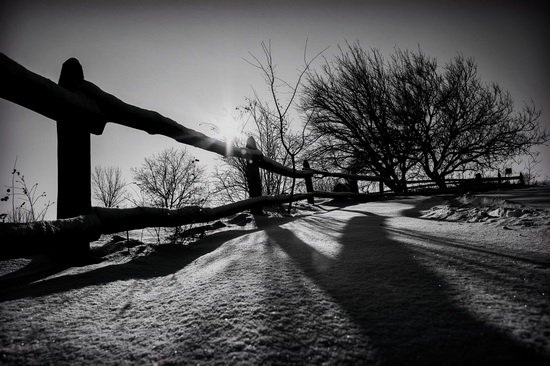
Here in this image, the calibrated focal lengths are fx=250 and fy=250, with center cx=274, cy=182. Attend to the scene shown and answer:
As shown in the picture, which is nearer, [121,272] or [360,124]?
[121,272]

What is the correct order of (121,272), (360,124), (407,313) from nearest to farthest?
(407,313) → (121,272) → (360,124)

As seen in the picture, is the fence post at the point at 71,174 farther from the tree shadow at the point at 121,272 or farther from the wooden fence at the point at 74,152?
the tree shadow at the point at 121,272

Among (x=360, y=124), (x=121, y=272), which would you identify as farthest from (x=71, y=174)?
(x=360, y=124)

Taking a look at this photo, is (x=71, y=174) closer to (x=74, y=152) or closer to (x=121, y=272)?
(x=74, y=152)

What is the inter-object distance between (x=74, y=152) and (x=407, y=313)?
186 centimetres

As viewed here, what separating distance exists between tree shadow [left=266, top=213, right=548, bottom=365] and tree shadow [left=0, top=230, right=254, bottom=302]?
79cm

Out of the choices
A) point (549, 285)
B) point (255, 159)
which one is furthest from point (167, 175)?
point (549, 285)

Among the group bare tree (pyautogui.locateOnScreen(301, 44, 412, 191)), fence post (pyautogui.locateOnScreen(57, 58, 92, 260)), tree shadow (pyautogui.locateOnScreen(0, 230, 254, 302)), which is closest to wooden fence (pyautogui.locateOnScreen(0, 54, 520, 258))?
fence post (pyautogui.locateOnScreen(57, 58, 92, 260))

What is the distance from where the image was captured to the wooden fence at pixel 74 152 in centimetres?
116

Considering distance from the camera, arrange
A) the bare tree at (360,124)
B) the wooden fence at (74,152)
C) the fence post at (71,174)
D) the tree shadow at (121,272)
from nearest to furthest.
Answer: the tree shadow at (121,272) < the wooden fence at (74,152) < the fence post at (71,174) < the bare tree at (360,124)

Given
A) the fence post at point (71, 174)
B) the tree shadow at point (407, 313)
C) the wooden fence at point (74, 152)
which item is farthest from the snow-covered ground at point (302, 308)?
the fence post at point (71, 174)

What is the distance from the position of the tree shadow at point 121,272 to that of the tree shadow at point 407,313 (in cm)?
79

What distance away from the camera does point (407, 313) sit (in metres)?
0.69

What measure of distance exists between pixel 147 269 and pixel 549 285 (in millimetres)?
1686
